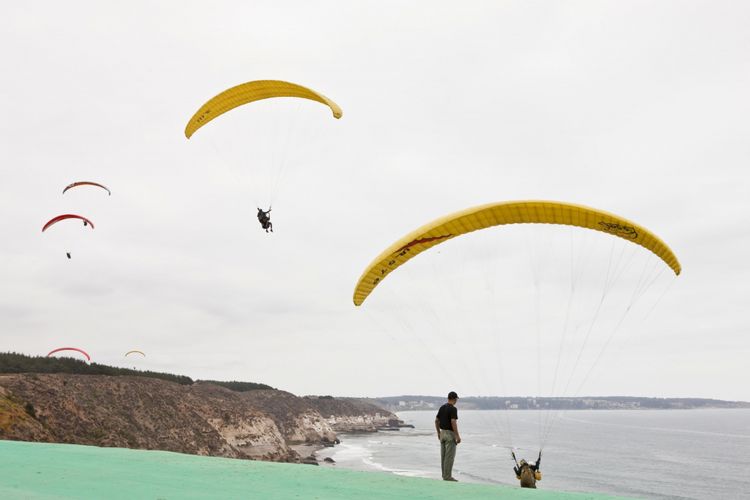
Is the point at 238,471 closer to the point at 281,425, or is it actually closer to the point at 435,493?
the point at 435,493

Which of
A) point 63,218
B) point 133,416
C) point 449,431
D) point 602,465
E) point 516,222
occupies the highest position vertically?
point 63,218

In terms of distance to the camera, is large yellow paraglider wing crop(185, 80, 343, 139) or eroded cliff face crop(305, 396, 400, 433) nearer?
large yellow paraglider wing crop(185, 80, 343, 139)


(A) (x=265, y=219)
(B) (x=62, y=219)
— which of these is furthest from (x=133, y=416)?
(A) (x=265, y=219)

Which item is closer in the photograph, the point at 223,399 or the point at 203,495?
the point at 203,495

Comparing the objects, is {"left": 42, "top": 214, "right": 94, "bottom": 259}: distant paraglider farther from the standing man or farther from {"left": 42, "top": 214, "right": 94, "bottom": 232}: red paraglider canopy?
the standing man

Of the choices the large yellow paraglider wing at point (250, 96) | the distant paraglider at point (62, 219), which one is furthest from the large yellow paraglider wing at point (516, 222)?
the distant paraglider at point (62, 219)

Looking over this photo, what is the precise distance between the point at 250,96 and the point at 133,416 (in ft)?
117

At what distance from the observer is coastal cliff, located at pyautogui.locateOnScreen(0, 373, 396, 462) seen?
3097 cm

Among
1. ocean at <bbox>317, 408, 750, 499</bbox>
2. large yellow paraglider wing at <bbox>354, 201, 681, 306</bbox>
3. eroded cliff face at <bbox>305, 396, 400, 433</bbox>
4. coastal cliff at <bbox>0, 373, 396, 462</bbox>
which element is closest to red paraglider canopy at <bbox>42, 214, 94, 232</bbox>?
coastal cliff at <bbox>0, 373, 396, 462</bbox>

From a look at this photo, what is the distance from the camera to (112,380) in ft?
154

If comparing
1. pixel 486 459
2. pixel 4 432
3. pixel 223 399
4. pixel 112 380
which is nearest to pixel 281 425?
pixel 223 399

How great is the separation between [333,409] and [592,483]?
86160 millimetres

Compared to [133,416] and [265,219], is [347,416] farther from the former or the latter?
[265,219]

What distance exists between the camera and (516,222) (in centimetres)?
1129
